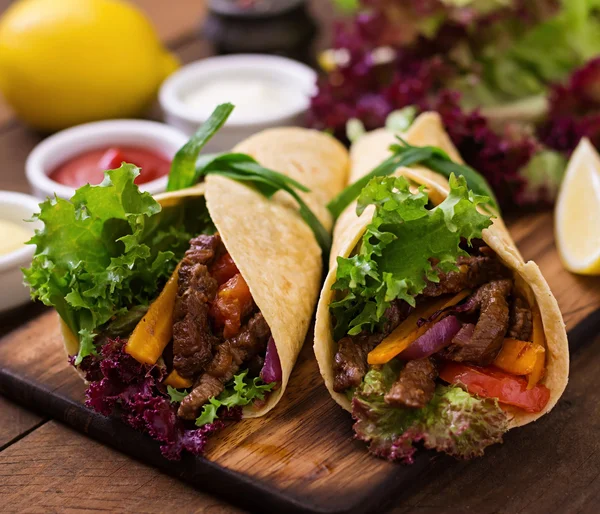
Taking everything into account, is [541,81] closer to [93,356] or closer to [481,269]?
[481,269]

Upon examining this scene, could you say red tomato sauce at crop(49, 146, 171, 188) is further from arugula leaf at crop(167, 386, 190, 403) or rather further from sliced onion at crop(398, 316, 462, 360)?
sliced onion at crop(398, 316, 462, 360)

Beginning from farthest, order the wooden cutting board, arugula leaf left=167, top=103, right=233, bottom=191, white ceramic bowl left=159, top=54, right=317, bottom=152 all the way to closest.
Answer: white ceramic bowl left=159, top=54, right=317, bottom=152 → arugula leaf left=167, top=103, right=233, bottom=191 → the wooden cutting board

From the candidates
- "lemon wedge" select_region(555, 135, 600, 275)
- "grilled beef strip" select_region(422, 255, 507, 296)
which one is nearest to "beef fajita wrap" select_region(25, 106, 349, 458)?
"grilled beef strip" select_region(422, 255, 507, 296)

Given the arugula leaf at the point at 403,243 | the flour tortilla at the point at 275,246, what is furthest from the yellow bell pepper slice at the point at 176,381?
the arugula leaf at the point at 403,243

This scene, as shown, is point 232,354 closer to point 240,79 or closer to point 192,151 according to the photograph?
point 192,151

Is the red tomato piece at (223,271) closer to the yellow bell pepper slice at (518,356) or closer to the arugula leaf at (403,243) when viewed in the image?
the arugula leaf at (403,243)
